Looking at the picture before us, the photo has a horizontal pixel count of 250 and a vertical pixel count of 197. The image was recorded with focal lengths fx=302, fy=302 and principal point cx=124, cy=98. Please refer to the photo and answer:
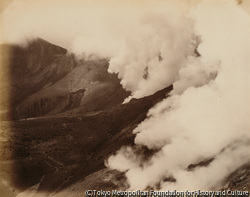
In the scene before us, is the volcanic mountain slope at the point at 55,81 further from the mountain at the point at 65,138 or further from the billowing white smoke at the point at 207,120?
the billowing white smoke at the point at 207,120

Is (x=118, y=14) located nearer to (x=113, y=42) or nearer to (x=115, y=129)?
(x=113, y=42)

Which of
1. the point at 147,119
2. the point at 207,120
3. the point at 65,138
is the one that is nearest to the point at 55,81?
the point at 65,138

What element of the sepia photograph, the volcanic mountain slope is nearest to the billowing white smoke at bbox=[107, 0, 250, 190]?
the sepia photograph

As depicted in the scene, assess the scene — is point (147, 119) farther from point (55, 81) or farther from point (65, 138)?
point (55, 81)

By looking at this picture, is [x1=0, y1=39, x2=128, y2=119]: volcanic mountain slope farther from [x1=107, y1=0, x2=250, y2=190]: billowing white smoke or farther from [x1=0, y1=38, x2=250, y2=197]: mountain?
[x1=107, y1=0, x2=250, y2=190]: billowing white smoke

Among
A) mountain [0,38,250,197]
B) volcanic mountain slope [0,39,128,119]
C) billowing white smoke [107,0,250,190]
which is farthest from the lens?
volcanic mountain slope [0,39,128,119]

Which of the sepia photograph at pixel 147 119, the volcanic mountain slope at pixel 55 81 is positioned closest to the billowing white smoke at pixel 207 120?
the sepia photograph at pixel 147 119
